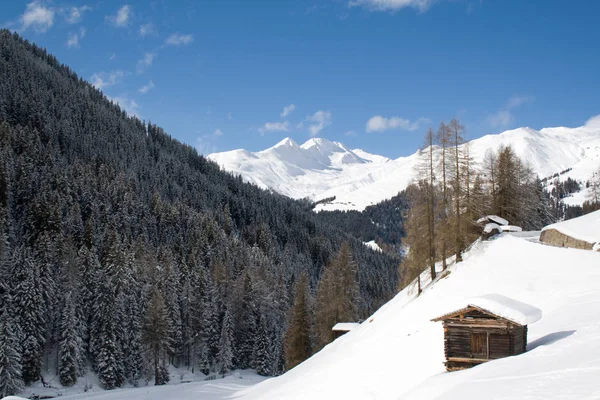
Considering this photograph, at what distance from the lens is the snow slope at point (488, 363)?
16250 mm

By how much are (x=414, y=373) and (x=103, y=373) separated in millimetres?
47375

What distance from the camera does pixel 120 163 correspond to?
136625 mm

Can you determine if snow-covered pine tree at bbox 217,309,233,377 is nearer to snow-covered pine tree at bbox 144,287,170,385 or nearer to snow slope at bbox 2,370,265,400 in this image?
snow-covered pine tree at bbox 144,287,170,385

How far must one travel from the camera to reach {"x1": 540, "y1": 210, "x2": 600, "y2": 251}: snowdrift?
36062 millimetres

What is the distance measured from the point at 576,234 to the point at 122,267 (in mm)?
58229

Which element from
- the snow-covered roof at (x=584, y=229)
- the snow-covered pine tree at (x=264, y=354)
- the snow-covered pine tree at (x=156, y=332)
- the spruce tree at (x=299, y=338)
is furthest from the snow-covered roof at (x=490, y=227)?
the snow-covered pine tree at (x=156, y=332)

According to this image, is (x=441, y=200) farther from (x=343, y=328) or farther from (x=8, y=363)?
(x=8, y=363)

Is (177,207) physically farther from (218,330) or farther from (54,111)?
(54,111)

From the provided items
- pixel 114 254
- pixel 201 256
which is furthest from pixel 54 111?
pixel 114 254

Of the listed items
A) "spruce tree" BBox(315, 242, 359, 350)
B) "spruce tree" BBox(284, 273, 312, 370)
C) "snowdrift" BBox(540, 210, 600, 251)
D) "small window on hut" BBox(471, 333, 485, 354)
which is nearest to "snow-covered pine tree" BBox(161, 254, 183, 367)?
"spruce tree" BBox(284, 273, 312, 370)

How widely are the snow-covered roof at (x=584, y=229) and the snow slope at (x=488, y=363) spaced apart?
1.88 m

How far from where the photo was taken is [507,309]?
21.2 meters

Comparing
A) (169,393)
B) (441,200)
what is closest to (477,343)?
(441,200)

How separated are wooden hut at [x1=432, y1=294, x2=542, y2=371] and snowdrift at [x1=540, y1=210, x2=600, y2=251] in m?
18.3
